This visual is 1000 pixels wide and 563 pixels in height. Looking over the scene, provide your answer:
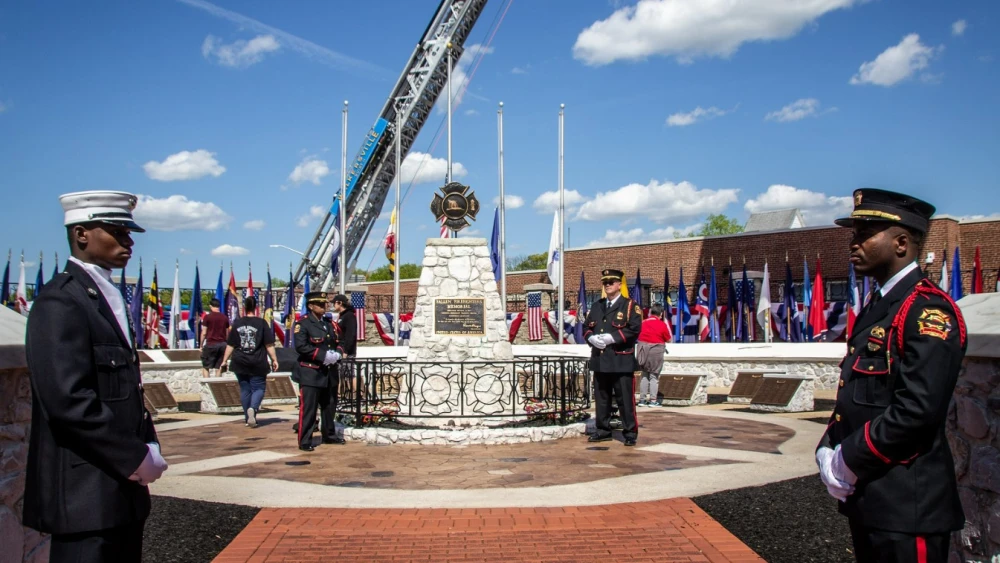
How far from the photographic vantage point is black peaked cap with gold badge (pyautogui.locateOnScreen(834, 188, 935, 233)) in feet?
10.8

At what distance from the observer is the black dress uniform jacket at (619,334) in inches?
384

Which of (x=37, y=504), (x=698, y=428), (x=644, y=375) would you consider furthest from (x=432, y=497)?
(x=644, y=375)

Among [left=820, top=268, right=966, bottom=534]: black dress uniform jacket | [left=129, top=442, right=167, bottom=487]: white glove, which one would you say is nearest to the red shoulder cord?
[left=820, top=268, right=966, bottom=534]: black dress uniform jacket

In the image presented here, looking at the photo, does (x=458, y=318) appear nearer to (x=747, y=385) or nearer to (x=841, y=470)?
(x=747, y=385)

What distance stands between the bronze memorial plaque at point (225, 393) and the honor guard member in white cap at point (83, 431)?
11.9 metres

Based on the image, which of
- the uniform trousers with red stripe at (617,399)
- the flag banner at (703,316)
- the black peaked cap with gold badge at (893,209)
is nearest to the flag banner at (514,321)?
the flag banner at (703,316)

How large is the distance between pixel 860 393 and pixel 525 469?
5.56 metres

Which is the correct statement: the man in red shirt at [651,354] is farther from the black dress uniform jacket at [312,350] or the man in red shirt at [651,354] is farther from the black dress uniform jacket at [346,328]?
the black dress uniform jacket at [312,350]

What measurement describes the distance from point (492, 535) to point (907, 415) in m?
A: 3.53

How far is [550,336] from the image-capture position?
29.8 metres

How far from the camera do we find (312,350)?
9.88 meters

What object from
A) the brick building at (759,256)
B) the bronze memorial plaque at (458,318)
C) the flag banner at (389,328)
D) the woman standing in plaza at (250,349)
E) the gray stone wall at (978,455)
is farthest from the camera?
the flag banner at (389,328)

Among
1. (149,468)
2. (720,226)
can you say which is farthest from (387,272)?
(149,468)

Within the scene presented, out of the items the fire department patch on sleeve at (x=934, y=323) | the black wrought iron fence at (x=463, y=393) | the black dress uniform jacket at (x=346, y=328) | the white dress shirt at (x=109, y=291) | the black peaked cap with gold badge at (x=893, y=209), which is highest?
the black peaked cap with gold badge at (x=893, y=209)
